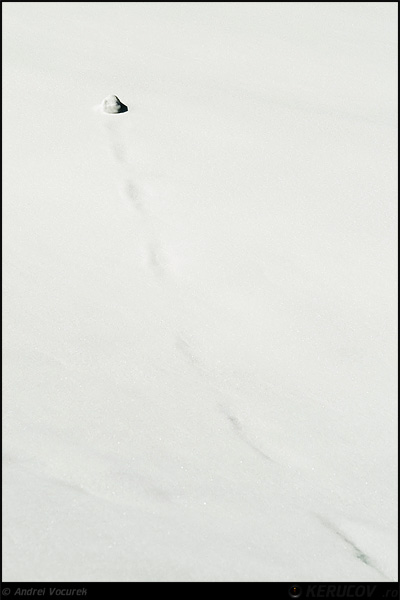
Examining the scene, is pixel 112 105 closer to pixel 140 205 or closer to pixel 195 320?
pixel 140 205

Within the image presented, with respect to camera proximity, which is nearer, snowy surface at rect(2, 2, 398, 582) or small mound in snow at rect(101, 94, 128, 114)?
snowy surface at rect(2, 2, 398, 582)

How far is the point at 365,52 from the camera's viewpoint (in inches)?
82.7

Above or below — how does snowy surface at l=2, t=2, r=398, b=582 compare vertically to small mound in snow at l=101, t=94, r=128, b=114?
below

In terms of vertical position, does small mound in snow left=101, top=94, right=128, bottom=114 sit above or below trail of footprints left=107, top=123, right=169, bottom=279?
above

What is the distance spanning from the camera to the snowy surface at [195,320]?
2.41ft

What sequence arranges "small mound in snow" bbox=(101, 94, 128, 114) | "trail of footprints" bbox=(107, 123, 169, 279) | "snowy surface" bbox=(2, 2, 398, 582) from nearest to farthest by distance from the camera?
"snowy surface" bbox=(2, 2, 398, 582) < "trail of footprints" bbox=(107, 123, 169, 279) < "small mound in snow" bbox=(101, 94, 128, 114)

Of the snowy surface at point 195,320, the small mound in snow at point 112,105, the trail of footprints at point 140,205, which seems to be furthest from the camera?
the small mound in snow at point 112,105

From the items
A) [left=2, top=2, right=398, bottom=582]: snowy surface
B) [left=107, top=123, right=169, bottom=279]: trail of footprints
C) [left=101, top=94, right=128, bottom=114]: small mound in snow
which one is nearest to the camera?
[left=2, top=2, right=398, bottom=582]: snowy surface

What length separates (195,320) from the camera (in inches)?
40.7

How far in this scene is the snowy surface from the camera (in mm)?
734

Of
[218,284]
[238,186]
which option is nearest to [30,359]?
[218,284]

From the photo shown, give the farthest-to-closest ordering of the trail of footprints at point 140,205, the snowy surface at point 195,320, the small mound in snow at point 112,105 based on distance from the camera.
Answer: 1. the small mound in snow at point 112,105
2. the trail of footprints at point 140,205
3. the snowy surface at point 195,320

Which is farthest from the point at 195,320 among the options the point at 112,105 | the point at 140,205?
the point at 112,105
